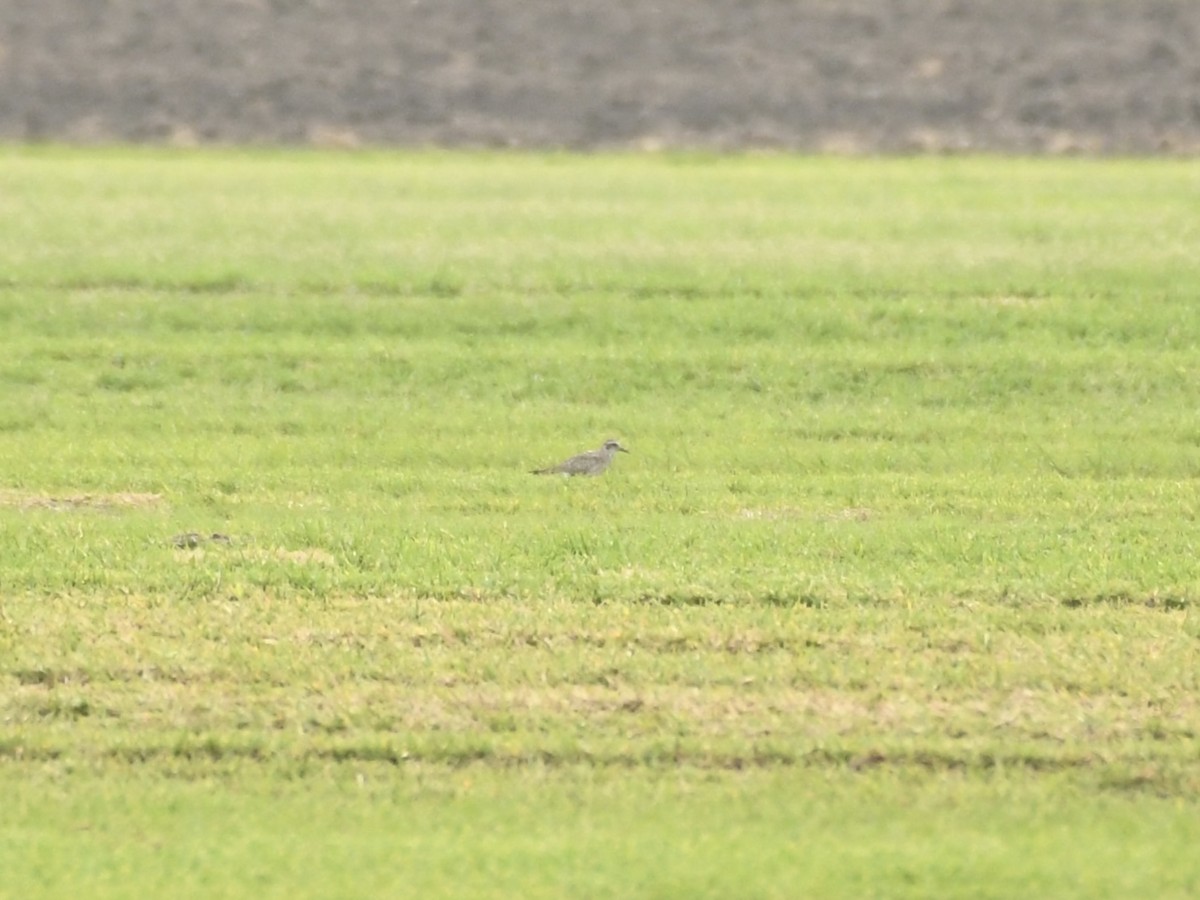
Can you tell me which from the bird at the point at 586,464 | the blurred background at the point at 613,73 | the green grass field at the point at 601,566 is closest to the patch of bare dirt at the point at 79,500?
the green grass field at the point at 601,566

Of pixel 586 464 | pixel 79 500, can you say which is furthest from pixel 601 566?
pixel 79 500

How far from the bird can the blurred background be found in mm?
20612

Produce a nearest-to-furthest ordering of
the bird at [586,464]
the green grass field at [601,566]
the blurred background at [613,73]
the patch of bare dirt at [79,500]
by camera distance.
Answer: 1. the green grass field at [601,566]
2. the patch of bare dirt at [79,500]
3. the bird at [586,464]
4. the blurred background at [613,73]

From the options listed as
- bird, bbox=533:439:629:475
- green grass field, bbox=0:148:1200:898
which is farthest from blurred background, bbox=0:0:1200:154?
bird, bbox=533:439:629:475

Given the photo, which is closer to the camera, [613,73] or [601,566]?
[601,566]

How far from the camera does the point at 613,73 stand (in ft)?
119

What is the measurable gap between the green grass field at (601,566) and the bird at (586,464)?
0.14 metres

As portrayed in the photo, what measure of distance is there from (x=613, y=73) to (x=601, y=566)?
86.6 ft

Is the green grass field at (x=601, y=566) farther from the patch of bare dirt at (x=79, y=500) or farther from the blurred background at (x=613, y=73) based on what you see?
the blurred background at (x=613, y=73)

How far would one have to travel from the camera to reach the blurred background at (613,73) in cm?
3384

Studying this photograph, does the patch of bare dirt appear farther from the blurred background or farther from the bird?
the blurred background

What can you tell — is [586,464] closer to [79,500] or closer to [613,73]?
[79,500]

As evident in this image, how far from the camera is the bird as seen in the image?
Result: 13.2 metres

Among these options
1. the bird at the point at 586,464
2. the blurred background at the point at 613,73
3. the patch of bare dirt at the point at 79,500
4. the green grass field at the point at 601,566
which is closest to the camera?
the green grass field at the point at 601,566
